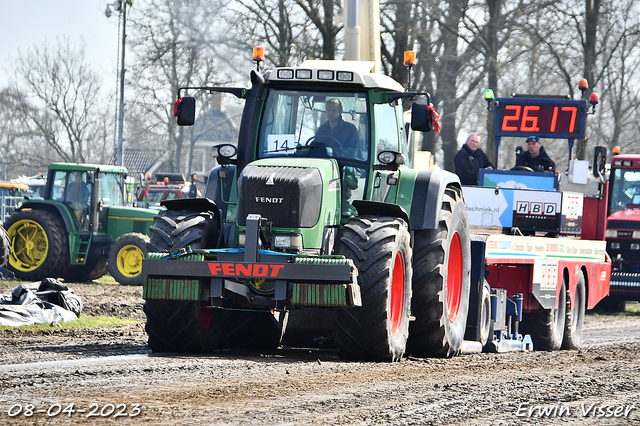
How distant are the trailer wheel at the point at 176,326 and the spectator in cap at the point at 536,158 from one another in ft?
23.8

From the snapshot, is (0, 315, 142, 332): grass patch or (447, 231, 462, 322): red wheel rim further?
(0, 315, 142, 332): grass patch

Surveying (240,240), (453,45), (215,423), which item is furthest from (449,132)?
(215,423)

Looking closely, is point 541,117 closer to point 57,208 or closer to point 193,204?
point 193,204

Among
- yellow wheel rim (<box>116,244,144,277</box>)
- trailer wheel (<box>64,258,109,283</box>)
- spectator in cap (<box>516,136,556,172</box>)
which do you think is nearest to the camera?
spectator in cap (<box>516,136,556,172</box>)

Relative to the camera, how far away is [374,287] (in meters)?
7.01

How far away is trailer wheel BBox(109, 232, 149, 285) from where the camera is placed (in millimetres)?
17984

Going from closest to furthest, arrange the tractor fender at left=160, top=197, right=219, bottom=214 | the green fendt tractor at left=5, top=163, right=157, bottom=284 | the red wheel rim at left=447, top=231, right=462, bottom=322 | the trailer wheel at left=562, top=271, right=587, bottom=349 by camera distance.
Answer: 1. the tractor fender at left=160, top=197, right=219, bottom=214
2. the red wheel rim at left=447, top=231, right=462, bottom=322
3. the trailer wheel at left=562, top=271, right=587, bottom=349
4. the green fendt tractor at left=5, top=163, right=157, bottom=284

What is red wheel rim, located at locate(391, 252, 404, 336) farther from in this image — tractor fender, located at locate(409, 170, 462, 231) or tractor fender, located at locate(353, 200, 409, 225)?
tractor fender, located at locate(409, 170, 462, 231)

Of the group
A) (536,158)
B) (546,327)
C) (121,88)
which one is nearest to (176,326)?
(546,327)

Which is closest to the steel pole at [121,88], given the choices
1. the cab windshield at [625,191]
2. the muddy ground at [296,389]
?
the cab windshield at [625,191]

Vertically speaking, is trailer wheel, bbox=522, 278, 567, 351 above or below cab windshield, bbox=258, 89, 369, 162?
below

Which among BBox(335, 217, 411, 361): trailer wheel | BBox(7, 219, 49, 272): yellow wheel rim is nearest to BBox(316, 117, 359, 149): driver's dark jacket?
BBox(335, 217, 411, 361): trailer wheel

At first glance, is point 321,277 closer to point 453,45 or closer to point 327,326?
point 327,326

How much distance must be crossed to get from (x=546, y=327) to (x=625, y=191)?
8626 mm
